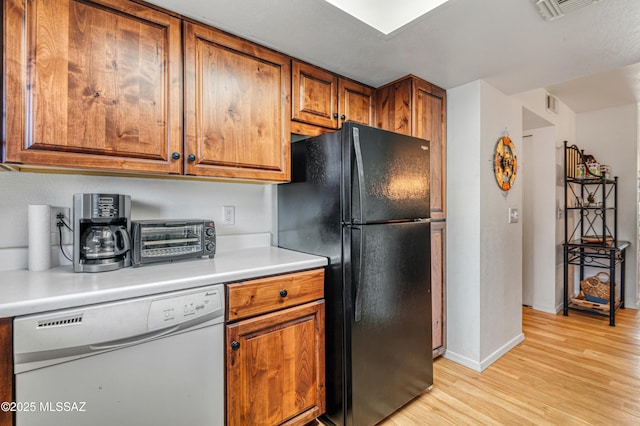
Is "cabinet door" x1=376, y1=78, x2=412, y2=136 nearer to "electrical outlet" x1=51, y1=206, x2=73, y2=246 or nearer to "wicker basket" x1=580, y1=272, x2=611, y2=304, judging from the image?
"electrical outlet" x1=51, y1=206, x2=73, y2=246

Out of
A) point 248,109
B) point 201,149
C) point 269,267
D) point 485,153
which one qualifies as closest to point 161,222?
point 201,149

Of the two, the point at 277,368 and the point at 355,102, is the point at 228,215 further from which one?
the point at 355,102

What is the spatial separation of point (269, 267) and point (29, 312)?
830 millimetres

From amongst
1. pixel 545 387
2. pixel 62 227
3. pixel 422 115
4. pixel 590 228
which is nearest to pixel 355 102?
pixel 422 115

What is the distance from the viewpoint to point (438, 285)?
235 cm

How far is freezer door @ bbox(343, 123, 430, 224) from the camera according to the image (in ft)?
5.19

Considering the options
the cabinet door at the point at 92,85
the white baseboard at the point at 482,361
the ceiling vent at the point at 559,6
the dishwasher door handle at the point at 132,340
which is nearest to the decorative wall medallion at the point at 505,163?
the ceiling vent at the point at 559,6

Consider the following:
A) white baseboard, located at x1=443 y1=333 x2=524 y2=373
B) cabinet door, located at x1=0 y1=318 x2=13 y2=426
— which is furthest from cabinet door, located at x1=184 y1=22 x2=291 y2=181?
white baseboard, located at x1=443 y1=333 x2=524 y2=373

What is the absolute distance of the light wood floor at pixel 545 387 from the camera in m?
1.77

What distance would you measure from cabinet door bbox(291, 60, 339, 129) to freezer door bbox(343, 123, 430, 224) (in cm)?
48

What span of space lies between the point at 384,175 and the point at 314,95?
0.75 meters

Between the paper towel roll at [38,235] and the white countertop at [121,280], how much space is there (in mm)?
46

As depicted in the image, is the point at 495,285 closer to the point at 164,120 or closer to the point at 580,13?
the point at 580,13

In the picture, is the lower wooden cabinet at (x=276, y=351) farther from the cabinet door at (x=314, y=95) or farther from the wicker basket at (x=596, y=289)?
the wicker basket at (x=596, y=289)
